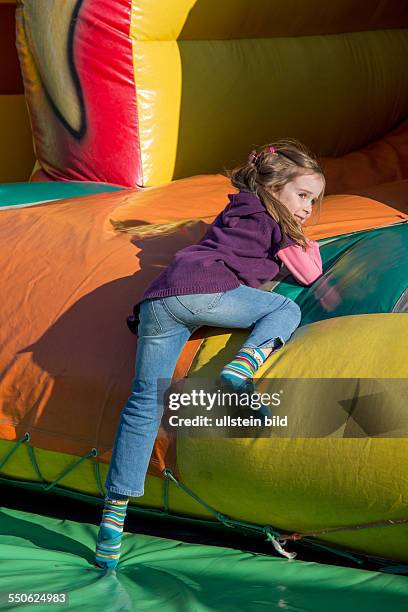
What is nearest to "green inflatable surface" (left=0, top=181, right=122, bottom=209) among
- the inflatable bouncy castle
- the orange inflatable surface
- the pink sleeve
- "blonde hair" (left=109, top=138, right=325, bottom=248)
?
the inflatable bouncy castle

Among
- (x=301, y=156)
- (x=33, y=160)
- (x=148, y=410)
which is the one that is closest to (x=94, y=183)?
(x=33, y=160)

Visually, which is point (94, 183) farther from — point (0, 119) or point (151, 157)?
point (0, 119)

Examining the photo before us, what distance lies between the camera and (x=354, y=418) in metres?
1.78

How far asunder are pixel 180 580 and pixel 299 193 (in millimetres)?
865

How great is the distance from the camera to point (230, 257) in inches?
80.2

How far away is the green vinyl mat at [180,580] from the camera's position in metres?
1.74

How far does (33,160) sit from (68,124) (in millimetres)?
744

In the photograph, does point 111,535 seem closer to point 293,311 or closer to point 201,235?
point 293,311

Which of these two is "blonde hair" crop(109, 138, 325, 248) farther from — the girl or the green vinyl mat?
the green vinyl mat

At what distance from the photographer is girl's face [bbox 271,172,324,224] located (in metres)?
2.13

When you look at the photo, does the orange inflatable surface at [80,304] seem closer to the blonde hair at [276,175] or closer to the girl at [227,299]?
the girl at [227,299]

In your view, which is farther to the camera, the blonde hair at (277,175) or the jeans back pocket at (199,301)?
the blonde hair at (277,175)

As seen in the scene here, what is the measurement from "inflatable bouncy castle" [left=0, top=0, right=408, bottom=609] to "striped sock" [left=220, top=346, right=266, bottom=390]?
0.03m

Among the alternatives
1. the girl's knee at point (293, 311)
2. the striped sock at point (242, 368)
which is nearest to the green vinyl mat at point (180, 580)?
the striped sock at point (242, 368)
